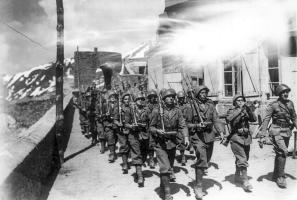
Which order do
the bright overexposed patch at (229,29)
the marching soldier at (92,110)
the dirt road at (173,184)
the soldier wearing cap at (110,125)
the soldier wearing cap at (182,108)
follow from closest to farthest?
the dirt road at (173,184), the soldier wearing cap at (182,108), the soldier wearing cap at (110,125), the bright overexposed patch at (229,29), the marching soldier at (92,110)

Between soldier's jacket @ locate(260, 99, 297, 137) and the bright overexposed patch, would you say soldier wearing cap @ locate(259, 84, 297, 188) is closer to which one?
soldier's jacket @ locate(260, 99, 297, 137)

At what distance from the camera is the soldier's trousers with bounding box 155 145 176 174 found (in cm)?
591

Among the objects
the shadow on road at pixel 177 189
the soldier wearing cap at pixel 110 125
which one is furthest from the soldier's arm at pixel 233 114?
the soldier wearing cap at pixel 110 125

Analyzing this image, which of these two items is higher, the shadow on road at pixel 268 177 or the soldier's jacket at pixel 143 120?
the soldier's jacket at pixel 143 120

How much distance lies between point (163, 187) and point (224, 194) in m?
1.20

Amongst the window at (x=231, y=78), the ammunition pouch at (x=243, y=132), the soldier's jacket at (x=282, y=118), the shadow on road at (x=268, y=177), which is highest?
the window at (x=231, y=78)

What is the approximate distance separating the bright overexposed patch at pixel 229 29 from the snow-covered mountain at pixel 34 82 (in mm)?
27393

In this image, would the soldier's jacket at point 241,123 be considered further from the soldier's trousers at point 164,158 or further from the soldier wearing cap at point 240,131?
the soldier's trousers at point 164,158

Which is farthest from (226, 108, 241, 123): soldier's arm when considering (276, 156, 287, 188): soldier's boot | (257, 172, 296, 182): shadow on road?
(257, 172, 296, 182): shadow on road

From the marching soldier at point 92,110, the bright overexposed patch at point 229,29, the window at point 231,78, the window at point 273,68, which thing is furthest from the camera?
the marching soldier at point 92,110

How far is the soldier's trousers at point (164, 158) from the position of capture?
5914 mm

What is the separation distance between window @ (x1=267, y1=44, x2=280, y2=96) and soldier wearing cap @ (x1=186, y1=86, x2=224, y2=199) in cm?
633

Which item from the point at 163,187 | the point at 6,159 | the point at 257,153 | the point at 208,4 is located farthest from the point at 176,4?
the point at 6,159

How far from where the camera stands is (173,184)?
7070 mm
